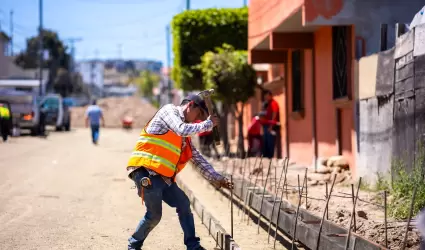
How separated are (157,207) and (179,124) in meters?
0.84

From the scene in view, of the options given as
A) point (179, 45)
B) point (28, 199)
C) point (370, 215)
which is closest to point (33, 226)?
point (28, 199)

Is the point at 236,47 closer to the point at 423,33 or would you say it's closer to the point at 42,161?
the point at 42,161

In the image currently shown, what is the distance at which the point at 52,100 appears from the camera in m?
43.6

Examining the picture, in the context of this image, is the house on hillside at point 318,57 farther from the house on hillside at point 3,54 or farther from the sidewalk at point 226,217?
the house on hillside at point 3,54

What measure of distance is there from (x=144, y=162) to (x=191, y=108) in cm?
67

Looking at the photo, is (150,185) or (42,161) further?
(42,161)

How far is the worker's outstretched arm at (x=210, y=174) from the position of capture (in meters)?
7.20

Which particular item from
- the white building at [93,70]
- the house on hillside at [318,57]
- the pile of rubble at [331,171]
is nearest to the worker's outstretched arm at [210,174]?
the pile of rubble at [331,171]

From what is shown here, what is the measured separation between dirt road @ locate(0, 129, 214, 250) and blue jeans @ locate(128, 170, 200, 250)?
2.98 ft

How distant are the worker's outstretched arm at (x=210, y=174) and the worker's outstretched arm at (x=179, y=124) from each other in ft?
2.26

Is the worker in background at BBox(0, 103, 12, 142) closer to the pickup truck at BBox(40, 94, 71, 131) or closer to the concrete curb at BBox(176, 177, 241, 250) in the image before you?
the pickup truck at BBox(40, 94, 71, 131)

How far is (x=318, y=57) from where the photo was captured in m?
16.3

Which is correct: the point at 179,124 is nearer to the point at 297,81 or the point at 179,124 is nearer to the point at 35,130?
the point at 297,81

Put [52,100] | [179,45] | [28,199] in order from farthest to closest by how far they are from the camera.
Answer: [52,100]
[179,45]
[28,199]
